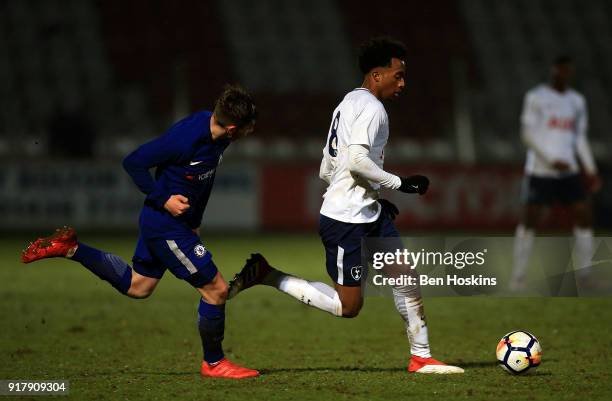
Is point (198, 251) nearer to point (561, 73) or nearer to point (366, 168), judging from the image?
point (366, 168)

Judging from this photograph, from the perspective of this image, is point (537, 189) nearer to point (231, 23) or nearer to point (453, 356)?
point (453, 356)

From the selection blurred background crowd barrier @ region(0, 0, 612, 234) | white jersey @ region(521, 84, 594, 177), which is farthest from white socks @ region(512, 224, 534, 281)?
blurred background crowd barrier @ region(0, 0, 612, 234)

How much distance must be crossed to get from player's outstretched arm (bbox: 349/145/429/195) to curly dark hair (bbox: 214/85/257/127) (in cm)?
63

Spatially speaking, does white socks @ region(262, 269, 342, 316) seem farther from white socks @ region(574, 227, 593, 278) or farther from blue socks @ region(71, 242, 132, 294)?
white socks @ region(574, 227, 593, 278)

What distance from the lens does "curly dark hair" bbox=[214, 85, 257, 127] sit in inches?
242

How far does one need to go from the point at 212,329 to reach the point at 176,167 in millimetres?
988

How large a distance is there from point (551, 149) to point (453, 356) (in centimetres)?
436

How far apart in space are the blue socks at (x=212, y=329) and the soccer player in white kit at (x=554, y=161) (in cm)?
523

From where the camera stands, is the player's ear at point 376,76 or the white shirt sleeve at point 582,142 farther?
the white shirt sleeve at point 582,142

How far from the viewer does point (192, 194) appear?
21.0ft

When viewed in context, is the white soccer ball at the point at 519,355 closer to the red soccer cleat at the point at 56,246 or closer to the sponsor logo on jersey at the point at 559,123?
the red soccer cleat at the point at 56,246

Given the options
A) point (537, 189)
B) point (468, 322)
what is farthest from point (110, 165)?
point (468, 322)

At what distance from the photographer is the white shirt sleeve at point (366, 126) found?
6246mm

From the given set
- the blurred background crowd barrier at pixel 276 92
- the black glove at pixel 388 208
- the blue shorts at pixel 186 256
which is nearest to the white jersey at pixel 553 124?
the black glove at pixel 388 208
